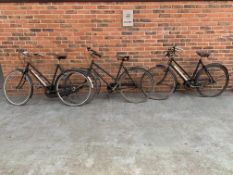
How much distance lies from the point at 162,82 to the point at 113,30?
1261 mm

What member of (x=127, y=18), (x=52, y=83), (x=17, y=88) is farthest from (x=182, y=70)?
(x=17, y=88)

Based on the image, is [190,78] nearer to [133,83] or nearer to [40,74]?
[133,83]

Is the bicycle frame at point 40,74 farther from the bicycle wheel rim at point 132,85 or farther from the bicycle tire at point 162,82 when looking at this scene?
the bicycle tire at point 162,82

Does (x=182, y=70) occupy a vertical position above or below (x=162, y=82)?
above

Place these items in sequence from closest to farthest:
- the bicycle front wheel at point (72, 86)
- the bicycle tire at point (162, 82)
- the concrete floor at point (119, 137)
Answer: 1. the concrete floor at point (119, 137)
2. the bicycle front wheel at point (72, 86)
3. the bicycle tire at point (162, 82)

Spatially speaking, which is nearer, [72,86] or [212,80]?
[72,86]

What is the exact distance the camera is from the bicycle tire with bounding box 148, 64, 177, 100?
14.4ft

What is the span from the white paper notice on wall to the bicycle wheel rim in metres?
0.76

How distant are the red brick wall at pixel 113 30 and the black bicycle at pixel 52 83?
0.68 ft

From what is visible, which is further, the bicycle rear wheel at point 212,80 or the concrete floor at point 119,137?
the bicycle rear wheel at point 212,80

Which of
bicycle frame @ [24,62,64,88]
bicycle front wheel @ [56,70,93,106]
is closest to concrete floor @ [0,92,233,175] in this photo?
bicycle front wheel @ [56,70,93,106]

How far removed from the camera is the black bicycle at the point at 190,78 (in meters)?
4.34

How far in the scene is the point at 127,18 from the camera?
4172mm

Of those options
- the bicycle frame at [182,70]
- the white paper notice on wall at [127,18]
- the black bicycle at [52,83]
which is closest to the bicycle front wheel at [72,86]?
the black bicycle at [52,83]
